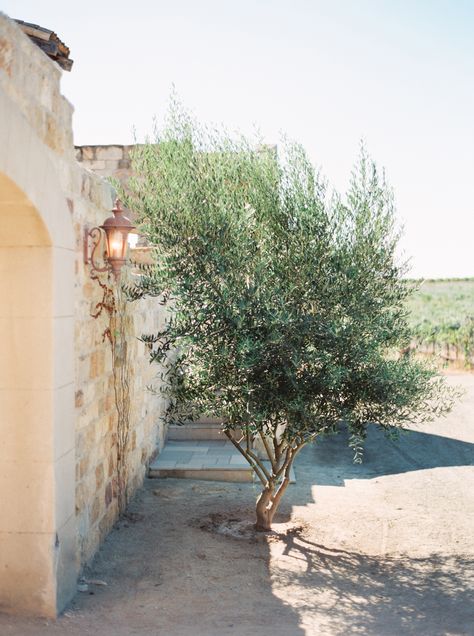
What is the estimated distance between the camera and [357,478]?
9672 mm

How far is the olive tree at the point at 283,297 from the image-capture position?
604cm

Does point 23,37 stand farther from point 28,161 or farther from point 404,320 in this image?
point 404,320

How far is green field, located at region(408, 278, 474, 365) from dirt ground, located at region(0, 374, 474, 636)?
6.47 feet

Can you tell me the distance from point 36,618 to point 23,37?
3730mm

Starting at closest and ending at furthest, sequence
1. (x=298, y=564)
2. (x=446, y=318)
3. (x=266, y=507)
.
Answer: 1. (x=298, y=564)
2. (x=266, y=507)
3. (x=446, y=318)

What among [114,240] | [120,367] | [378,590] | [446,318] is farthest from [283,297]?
[446,318]

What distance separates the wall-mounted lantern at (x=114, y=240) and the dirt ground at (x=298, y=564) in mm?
2575

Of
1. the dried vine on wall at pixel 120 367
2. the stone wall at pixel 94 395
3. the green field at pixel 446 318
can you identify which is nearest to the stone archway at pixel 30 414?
the stone wall at pixel 94 395

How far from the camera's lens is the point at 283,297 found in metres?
6.00

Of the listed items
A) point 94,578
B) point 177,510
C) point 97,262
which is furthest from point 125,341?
point 94,578

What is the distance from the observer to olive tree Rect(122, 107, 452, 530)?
604cm

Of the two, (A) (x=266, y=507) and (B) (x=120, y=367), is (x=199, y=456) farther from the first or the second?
(B) (x=120, y=367)

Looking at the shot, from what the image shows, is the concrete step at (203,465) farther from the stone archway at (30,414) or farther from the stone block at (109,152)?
the stone block at (109,152)

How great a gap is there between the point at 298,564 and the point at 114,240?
3315mm
